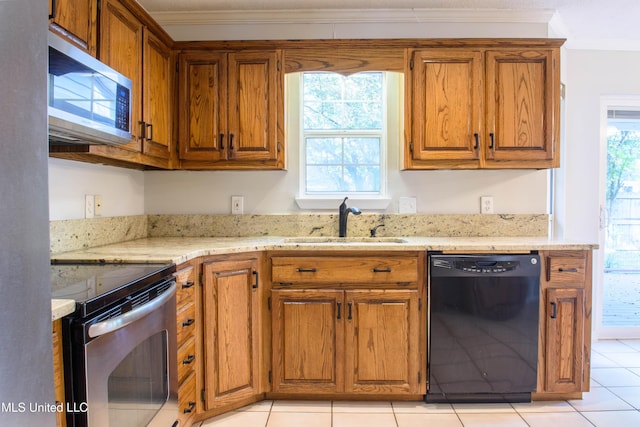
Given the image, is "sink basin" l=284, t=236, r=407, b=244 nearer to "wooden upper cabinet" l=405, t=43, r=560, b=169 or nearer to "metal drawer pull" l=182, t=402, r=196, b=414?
"wooden upper cabinet" l=405, t=43, r=560, b=169

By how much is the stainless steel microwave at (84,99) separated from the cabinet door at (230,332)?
0.81 m

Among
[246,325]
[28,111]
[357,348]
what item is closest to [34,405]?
[28,111]

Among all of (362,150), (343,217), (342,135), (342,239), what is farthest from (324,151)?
(342,239)

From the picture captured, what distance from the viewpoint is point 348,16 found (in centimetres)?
262

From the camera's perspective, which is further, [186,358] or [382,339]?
[382,339]

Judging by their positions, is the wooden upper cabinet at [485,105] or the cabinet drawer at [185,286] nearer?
the cabinet drawer at [185,286]

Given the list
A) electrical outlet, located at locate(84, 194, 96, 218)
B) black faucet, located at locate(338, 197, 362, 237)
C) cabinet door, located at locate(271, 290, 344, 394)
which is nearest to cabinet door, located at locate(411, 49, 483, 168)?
black faucet, located at locate(338, 197, 362, 237)

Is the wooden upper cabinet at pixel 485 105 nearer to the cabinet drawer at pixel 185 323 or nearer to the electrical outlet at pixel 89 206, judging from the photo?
the cabinet drawer at pixel 185 323

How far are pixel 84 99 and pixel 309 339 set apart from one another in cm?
154

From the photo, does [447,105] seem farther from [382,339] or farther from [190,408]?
[190,408]

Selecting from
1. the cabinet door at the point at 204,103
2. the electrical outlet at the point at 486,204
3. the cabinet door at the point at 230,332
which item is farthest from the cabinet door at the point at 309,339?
the electrical outlet at the point at 486,204

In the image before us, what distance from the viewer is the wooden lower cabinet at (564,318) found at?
2.11 meters

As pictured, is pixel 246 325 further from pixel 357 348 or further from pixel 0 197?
pixel 0 197

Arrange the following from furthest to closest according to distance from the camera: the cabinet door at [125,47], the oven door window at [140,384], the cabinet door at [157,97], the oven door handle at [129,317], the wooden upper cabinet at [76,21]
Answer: the cabinet door at [157,97]
the cabinet door at [125,47]
the wooden upper cabinet at [76,21]
the oven door window at [140,384]
the oven door handle at [129,317]
